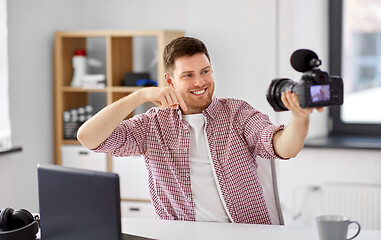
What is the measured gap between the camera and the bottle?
4.21 metres

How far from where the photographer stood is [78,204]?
160 cm

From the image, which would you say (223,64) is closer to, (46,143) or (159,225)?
(46,143)

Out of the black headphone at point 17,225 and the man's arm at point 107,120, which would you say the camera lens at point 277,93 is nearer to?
the man's arm at point 107,120

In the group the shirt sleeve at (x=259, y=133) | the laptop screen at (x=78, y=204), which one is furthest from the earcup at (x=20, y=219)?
the shirt sleeve at (x=259, y=133)

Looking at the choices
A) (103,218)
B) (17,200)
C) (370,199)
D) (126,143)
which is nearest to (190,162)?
(126,143)

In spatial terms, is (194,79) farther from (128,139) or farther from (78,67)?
(78,67)

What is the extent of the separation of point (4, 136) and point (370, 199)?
2.27 m

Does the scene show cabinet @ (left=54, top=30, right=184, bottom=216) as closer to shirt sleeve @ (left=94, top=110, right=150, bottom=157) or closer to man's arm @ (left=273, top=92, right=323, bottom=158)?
shirt sleeve @ (left=94, top=110, right=150, bottom=157)

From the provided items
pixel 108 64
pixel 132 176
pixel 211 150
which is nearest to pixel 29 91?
pixel 108 64

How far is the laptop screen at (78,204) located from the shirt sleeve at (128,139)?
0.52 meters

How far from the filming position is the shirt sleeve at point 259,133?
6.81ft

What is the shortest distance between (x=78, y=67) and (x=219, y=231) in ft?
8.38

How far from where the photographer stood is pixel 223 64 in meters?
3.96

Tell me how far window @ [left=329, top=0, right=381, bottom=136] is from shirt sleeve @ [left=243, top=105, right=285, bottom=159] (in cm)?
200
